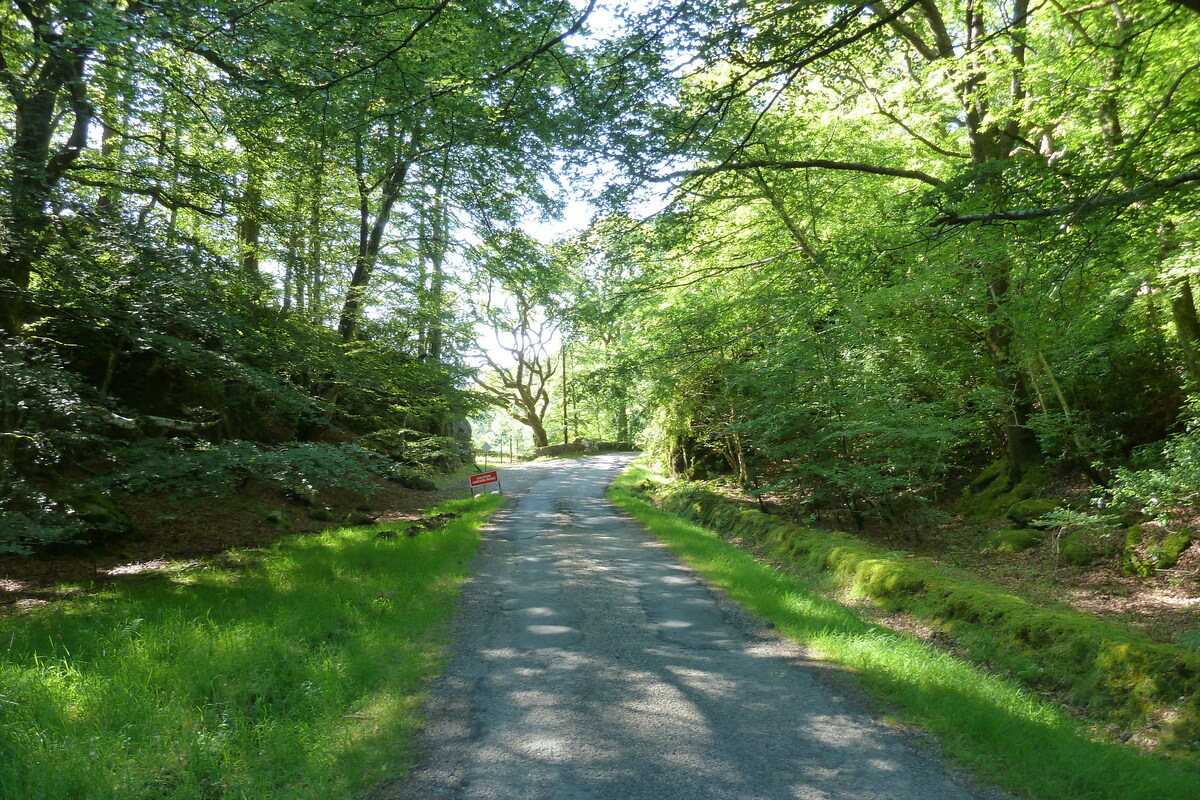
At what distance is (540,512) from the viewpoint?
1572 cm

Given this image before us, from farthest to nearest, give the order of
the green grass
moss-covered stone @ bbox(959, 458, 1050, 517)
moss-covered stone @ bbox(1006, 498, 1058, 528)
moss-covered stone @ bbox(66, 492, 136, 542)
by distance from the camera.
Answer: moss-covered stone @ bbox(959, 458, 1050, 517)
moss-covered stone @ bbox(1006, 498, 1058, 528)
moss-covered stone @ bbox(66, 492, 136, 542)
the green grass

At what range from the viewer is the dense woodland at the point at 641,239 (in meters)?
6.09

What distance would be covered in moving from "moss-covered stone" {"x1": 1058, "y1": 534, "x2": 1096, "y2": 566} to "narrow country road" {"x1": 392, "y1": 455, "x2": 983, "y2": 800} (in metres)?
5.85

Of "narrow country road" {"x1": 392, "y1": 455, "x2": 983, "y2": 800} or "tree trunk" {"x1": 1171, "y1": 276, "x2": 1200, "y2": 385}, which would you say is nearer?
"narrow country road" {"x1": 392, "y1": 455, "x2": 983, "y2": 800}

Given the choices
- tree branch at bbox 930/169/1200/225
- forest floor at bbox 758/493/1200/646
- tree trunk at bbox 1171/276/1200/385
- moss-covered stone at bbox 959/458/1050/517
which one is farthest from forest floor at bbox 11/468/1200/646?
→ tree branch at bbox 930/169/1200/225

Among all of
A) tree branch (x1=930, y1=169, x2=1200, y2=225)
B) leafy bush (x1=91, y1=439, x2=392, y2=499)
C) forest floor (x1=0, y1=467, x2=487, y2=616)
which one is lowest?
forest floor (x1=0, y1=467, x2=487, y2=616)

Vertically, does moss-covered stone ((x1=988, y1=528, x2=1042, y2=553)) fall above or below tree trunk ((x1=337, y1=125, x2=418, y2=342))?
below

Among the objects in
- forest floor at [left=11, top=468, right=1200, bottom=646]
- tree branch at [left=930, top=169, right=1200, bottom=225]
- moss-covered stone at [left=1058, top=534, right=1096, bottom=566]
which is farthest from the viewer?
moss-covered stone at [left=1058, top=534, right=1096, bottom=566]

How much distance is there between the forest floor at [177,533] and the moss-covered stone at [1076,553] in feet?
35.0

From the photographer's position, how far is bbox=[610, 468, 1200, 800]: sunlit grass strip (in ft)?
11.5

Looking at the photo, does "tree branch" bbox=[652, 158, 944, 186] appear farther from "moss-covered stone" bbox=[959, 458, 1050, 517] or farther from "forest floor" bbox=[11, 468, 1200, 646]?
"moss-covered stone" bbox=[959, 458, 1050, 517]

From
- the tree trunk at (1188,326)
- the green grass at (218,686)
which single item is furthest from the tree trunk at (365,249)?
the tree trunk at (1188,326)

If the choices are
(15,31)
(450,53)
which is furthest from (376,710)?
(15,31)

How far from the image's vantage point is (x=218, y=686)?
4.42 m
